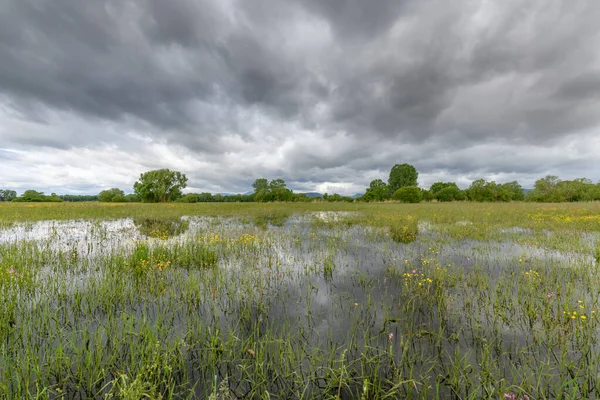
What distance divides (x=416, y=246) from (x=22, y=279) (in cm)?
1331

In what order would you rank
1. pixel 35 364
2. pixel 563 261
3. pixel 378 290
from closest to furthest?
pixel 35 364 < pixel 378 290 < pixel 563 261

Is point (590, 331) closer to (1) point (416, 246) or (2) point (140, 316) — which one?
(1) point (416, 246)

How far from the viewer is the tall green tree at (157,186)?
266ft

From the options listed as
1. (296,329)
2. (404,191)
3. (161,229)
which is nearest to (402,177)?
(404,191)

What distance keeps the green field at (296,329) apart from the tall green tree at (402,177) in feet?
293

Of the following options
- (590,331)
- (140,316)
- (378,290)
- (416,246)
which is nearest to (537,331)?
(590,331)

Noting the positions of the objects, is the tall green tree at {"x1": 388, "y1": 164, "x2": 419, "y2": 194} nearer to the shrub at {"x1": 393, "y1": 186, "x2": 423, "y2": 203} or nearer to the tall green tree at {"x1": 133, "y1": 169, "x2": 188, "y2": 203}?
the shrub at {"x1": 393, "y1": 186, "x2": 423, "y2": 203}

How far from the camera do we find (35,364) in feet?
9.81

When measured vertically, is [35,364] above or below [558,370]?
above

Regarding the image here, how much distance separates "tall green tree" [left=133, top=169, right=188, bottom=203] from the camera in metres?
81.0

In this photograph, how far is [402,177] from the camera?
299 ft

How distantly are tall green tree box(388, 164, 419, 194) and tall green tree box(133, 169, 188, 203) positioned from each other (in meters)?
87.6

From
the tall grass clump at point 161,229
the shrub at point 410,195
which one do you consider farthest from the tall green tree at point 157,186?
the shrub at point 410,195

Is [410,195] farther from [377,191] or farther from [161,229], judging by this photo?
[161,229]
